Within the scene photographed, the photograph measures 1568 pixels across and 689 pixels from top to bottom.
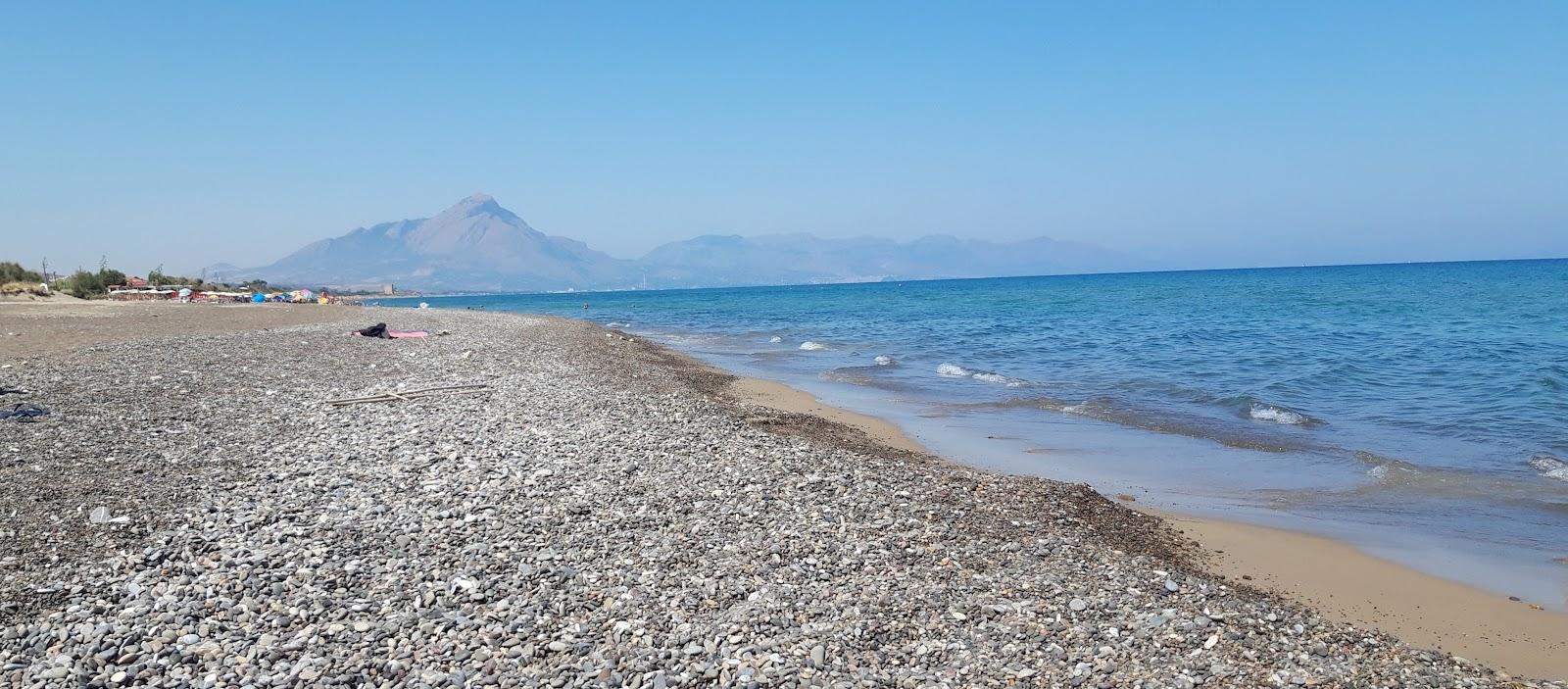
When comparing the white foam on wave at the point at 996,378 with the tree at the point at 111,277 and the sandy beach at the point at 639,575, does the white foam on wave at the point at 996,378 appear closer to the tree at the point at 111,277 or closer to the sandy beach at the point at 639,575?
the sandy beach at the point at 639,575

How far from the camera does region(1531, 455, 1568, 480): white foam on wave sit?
11.4 meters

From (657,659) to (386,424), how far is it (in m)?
8.88

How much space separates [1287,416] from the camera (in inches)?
635

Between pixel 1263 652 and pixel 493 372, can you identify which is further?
pixel 493 372

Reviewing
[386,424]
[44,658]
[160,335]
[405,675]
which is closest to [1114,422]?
[386,424]

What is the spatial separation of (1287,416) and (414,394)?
52.4ft

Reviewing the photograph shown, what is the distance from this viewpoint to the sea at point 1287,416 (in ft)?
32.3

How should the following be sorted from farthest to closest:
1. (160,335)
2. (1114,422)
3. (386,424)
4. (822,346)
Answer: (822,346), (160,335), (1114,422), (386,424)

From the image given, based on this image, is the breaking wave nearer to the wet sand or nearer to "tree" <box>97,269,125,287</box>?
the wet sand

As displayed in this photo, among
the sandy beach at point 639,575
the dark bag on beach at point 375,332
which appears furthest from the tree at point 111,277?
the sandy beach at point 639,575

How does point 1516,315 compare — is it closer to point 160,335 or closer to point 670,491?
point 670,491

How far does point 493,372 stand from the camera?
20156 millimetres

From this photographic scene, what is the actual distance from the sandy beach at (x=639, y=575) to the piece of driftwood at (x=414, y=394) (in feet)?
6.24

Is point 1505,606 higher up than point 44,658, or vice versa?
point 44,658
